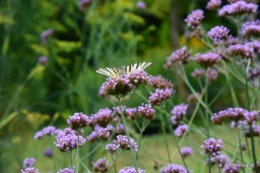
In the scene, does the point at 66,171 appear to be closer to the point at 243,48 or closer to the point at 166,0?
the point at 243,48

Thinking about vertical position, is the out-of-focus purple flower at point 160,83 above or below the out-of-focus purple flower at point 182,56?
below

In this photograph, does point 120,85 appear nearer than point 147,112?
Yes

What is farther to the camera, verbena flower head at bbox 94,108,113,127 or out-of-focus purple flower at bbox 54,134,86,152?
verbena flower head at bbox 94,108,113,127

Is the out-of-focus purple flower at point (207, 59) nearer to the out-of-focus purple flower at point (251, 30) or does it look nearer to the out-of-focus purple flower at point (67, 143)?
the out-of-focus purple flower at point (251, 30)

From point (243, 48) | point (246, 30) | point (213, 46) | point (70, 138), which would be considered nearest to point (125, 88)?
point (70, 138)

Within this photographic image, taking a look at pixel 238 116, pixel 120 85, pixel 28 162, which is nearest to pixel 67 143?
pixel 120 85

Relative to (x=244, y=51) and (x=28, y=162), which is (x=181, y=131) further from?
(x=28, y=162)

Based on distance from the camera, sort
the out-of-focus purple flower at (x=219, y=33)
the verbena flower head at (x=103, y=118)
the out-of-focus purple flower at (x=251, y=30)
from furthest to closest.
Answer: the out-of-focus purple flower at (x=251, y=30), the out-of-focus purple flower at (x=219, y=33), the verbena flower head at (x=103, y=118)

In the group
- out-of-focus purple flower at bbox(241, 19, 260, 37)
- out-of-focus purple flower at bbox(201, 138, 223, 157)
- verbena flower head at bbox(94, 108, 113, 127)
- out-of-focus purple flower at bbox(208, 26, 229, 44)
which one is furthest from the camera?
out-of-focus purple flower at bbox(241, 19, 260, 37)

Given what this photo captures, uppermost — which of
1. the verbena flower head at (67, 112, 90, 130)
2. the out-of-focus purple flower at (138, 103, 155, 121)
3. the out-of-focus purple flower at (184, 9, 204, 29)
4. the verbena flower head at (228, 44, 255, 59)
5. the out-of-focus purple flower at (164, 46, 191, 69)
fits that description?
the out-of-focus purple flower at (184, 9, 204, 29)

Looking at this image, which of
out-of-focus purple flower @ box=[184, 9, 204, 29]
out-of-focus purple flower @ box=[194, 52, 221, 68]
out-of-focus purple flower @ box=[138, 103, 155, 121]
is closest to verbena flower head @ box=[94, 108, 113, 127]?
out-of-focus purple flower @ box=[138, 103, 155, 121]

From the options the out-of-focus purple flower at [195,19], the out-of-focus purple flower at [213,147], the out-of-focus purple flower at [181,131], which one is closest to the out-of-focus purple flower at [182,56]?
the out-of-focus purple flower at [195,19]

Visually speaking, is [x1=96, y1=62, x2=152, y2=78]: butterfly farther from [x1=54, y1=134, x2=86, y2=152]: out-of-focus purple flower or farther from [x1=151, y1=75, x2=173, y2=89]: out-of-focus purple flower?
[x1=151, y1=75, x2=173, y2=89]: out-of-focus purple flower

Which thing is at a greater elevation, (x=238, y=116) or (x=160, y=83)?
(x=160, y=83)
